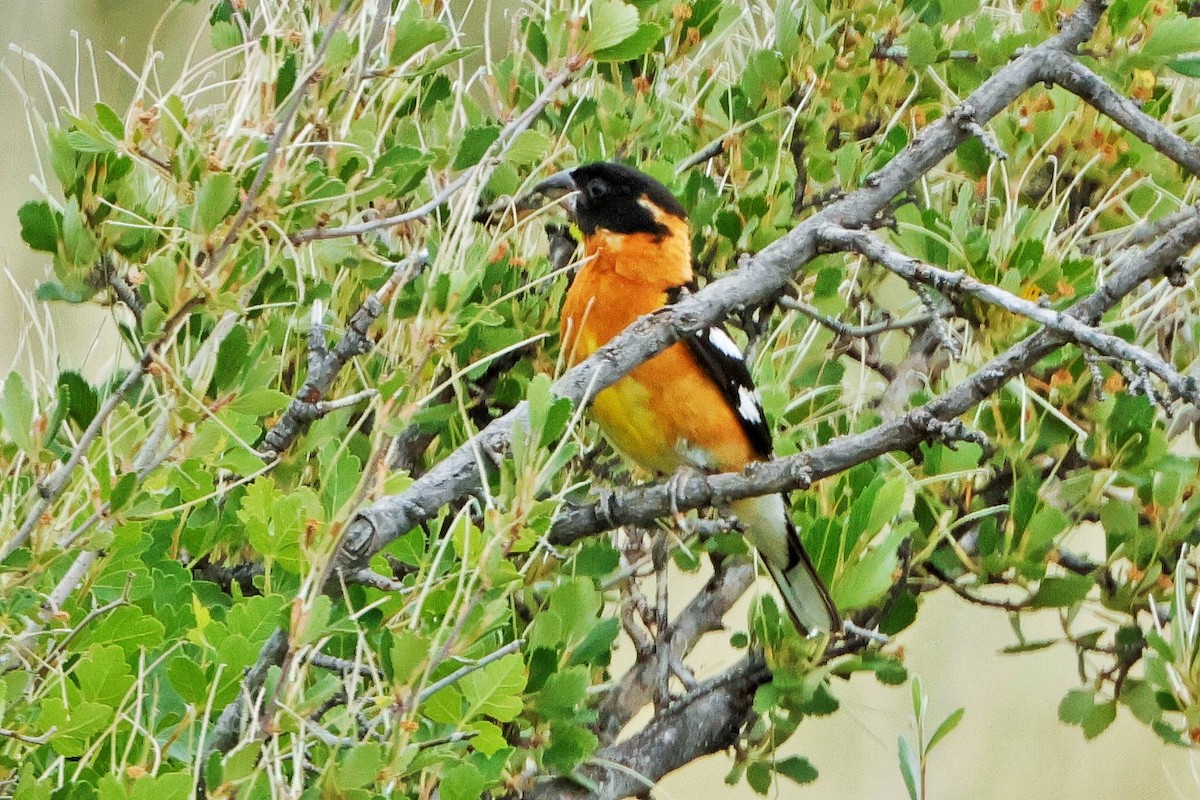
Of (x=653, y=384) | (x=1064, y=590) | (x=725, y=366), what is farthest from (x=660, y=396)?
(x=1064, y=590)

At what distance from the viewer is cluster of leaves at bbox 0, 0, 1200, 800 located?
1109 millimetres

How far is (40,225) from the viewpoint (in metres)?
1.51

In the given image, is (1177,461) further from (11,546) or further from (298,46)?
(11,546)

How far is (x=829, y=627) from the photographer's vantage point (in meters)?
1.75

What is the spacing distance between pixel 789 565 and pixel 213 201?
1.16 meters

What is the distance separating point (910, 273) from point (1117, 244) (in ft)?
3.15

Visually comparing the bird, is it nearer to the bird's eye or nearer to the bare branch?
the bird's eye

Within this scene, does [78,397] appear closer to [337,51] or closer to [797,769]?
[337,51]

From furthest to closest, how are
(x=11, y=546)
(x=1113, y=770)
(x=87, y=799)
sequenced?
(x=1113, y=770)
(x=11, y=546)
(x=87, y=799)

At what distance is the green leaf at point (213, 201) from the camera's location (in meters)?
1.25

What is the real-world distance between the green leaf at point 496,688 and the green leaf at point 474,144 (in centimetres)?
82

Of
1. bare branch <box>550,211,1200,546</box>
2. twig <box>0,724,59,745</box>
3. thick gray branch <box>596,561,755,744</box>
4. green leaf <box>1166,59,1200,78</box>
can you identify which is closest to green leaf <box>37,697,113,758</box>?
twig <box>0,724,59,745</box>

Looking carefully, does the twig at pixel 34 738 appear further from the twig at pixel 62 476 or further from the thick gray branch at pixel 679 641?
the thick gray branch at pixel 679 641

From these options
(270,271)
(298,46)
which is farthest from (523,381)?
(298,46)
